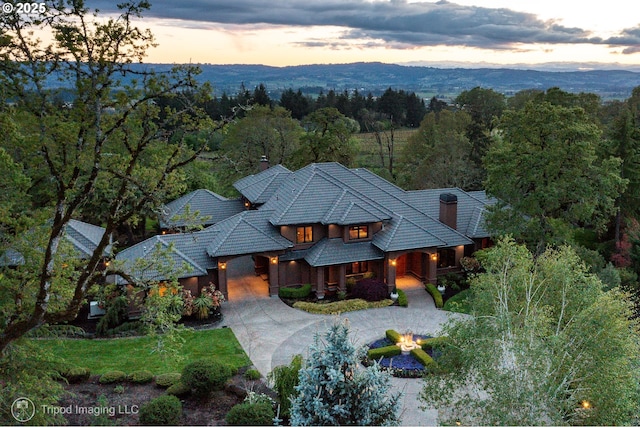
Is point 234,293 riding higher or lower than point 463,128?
lower

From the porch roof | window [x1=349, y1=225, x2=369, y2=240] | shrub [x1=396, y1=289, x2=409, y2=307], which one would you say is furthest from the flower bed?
window [x1=349, y1=225, x2=369, y2=240]

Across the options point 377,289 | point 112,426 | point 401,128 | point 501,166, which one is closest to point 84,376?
point 112,426

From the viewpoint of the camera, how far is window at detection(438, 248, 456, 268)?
31.2m

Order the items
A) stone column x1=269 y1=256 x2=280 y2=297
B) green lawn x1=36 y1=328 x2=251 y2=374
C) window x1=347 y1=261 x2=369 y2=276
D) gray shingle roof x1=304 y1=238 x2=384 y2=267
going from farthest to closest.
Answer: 1. window x1=347 y1=261 x2=369 y2=276
2. stone column x1=269 y1=256 x2=280 y2=297
3. gray shingle roof x1=304 y1=238 x2=384 y2=267
4. green lawn x1=36 y1=328 x2=251 y2=374

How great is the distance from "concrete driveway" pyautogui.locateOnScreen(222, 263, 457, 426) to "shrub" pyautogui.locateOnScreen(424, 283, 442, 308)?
0.29 metres

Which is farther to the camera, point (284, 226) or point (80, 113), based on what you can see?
point (284, 226)

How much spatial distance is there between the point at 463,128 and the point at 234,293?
28.5 m

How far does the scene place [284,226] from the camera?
28766mm

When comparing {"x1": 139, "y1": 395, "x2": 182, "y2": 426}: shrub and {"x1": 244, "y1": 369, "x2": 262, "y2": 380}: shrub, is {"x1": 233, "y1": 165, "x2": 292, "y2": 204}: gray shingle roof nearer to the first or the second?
{"x1": 244, "y1": 369, "x2": 262, "y2": 380}: shrub

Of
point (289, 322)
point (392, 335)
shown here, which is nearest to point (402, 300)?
point (392, 335)

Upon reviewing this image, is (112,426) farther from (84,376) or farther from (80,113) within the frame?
(80,113)

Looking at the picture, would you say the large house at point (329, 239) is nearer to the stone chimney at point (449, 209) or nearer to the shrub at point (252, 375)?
the stone chimney at point (449, 209)

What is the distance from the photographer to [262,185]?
118 feet

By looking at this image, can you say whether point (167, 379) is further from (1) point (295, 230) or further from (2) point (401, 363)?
(1) point (295, 230)
